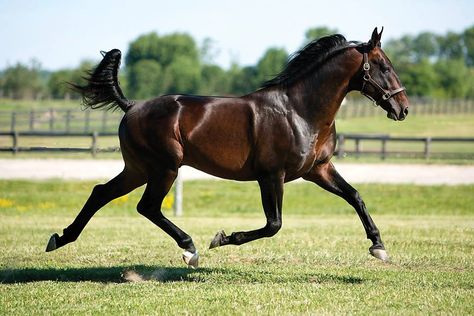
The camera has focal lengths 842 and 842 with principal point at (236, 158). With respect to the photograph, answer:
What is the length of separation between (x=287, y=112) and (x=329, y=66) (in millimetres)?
706

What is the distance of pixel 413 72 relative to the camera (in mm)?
123062

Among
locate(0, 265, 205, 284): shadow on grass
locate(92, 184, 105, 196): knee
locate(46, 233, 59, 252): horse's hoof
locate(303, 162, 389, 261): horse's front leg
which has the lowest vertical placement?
locate(0, 265, 205, 284): shadow on grass

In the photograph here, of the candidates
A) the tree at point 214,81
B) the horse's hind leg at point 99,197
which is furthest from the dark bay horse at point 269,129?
the tree at point 214,81

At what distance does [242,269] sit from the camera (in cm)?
987

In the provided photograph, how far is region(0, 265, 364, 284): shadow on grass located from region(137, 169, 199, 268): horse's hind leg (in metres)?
0.37

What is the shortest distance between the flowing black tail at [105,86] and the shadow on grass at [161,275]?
6.48 feet

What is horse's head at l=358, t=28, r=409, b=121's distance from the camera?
9.05m

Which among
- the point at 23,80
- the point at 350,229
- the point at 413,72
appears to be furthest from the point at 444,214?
the point at 413,72

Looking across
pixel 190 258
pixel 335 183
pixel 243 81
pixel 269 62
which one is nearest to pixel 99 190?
pixel 190 258

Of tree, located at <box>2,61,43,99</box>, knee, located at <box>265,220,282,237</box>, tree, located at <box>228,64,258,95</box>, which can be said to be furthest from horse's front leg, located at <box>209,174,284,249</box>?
tree, located at <box>228,64,258,95</box>

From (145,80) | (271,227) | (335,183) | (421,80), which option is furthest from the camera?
(145,80)

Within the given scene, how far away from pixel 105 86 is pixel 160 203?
5.48ft

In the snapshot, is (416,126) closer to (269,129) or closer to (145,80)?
(145,80)

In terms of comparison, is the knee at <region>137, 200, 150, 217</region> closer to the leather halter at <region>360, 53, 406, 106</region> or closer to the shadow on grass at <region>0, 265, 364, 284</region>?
the shadow on grass at <region>0, 265, 364, 284</region>
